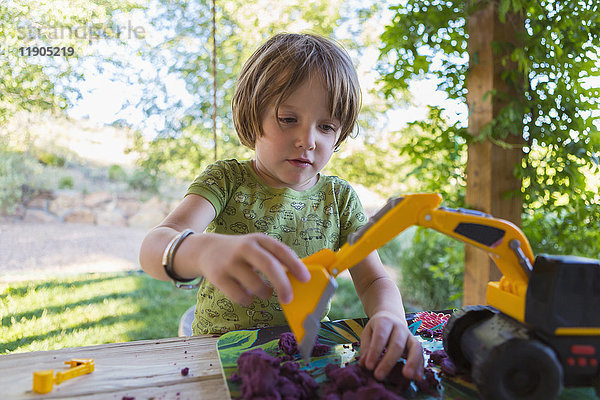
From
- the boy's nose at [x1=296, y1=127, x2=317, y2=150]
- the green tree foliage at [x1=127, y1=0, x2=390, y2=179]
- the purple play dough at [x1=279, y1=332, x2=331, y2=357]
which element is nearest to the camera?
the purple play dough at [x1=279, y1=332, x2=331, y2=357]

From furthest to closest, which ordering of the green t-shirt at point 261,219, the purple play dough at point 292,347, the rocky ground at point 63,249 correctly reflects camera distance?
the rocky ground at point 63,249 < the green t-shirt at point 261,219 < the purple play dough at point 292,347

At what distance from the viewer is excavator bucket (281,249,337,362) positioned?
0.65m

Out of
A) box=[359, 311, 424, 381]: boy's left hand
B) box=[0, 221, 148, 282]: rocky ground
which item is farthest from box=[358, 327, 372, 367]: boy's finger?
box=[0, 221, 148, 282]: rocky ground

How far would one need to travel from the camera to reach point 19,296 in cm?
163

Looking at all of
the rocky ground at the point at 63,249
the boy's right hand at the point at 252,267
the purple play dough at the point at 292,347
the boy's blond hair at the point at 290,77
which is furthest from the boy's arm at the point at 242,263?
the rocky ground at the point at 63,249

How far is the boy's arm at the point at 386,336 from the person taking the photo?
0.72 metres

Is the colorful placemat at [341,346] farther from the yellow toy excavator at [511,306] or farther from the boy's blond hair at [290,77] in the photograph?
the boy's blond hair at [290,77]

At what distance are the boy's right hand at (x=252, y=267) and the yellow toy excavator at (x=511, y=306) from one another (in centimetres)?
3

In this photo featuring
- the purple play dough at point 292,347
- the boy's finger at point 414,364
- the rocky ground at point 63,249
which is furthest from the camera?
the rocky ground at point 63,249

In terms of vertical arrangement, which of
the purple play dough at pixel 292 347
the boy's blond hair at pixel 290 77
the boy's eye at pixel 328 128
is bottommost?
the purple play dough at pixel 292 347

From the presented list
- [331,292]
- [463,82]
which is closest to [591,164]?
[463,82]

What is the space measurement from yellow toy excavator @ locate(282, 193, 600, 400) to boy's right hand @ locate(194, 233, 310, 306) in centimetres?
3

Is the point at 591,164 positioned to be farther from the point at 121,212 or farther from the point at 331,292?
the point at 121,212

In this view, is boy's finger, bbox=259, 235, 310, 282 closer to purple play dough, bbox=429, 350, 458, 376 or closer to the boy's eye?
purple play dough, bbox=429, 350, 458, 376
